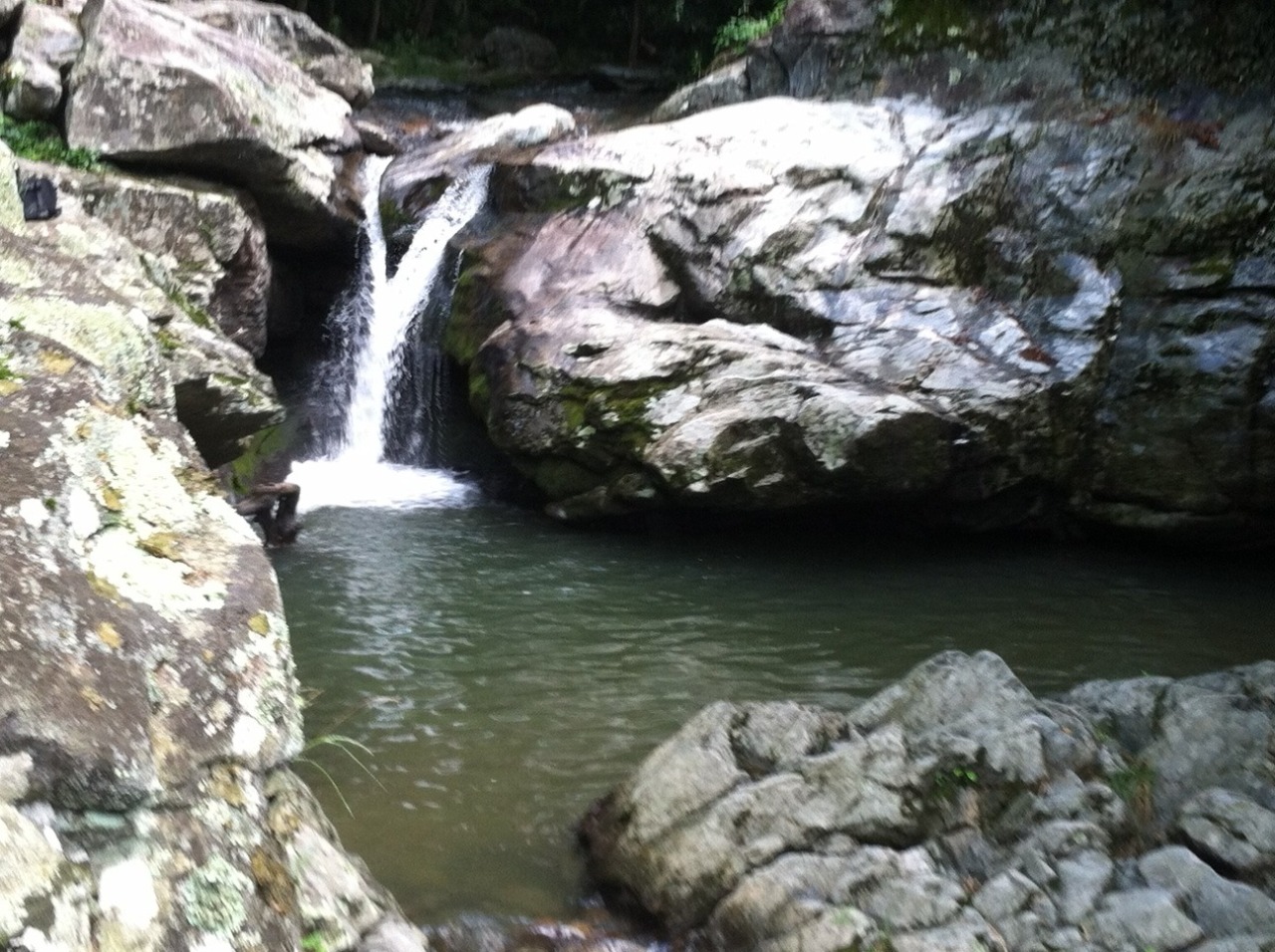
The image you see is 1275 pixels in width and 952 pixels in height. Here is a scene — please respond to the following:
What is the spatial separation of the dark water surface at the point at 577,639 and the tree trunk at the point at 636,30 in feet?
54.3

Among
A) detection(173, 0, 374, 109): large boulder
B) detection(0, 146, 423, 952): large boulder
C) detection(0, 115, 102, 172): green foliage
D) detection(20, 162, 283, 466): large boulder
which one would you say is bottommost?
detection(0, 146, 423, 952): large boulder

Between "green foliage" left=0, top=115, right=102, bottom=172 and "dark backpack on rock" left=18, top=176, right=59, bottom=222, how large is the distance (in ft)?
12.3

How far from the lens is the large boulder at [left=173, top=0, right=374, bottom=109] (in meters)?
14.0

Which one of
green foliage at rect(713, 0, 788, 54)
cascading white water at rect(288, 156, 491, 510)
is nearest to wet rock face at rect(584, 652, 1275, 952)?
cascading white water at rect(288, 156, 491, 510)

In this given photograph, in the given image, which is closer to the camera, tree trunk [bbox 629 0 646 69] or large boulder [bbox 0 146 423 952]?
large boulder [bbox 0 146 423 952]

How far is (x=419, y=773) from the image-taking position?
5.33 meters

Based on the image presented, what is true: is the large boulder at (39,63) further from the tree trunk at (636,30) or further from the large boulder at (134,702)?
the tree trunk at (636,30)

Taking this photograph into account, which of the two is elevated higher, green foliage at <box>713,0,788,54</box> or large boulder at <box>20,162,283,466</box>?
green foliage at <box>713,0,788,54</box>

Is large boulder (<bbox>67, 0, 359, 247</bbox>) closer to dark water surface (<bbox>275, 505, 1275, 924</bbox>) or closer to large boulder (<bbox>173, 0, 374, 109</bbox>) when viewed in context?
large boulder (<bbox>173, 0, 374, 109</bbox>)

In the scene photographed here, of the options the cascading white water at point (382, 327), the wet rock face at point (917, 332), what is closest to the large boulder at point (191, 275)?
the cascading white water at point (382, 327)

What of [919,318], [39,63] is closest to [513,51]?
[39,63]

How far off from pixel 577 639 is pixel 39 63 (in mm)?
8119

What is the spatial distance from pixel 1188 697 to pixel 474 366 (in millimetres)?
8257

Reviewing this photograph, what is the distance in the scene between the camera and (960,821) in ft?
13.7
